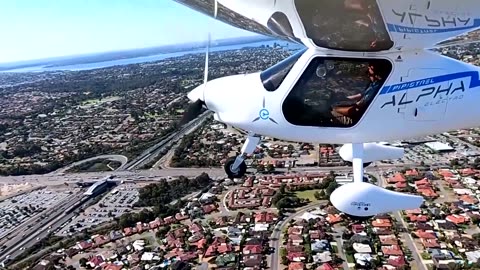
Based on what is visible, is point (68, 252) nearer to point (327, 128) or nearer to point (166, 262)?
point (166, 262)

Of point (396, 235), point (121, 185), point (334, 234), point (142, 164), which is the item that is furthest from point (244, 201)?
point (142, 164)

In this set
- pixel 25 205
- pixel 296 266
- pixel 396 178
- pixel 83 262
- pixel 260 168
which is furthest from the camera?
pixel 260 168

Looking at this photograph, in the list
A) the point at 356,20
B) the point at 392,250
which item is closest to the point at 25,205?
the point at 392,250

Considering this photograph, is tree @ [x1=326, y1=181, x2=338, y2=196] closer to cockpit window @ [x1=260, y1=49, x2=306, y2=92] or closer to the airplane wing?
cockpit window @ [x1=260, y1=49, x2=306, y2=92]

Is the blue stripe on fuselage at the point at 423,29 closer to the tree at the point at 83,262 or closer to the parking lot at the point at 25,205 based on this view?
the tree at the point at 83,262

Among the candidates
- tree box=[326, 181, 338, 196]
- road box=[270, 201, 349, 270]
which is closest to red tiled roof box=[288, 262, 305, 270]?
road box=[270, 201, 349, 270]

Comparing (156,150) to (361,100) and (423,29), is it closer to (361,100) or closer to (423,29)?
(361,100)

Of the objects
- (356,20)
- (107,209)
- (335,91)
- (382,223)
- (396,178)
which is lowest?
(107,209)
